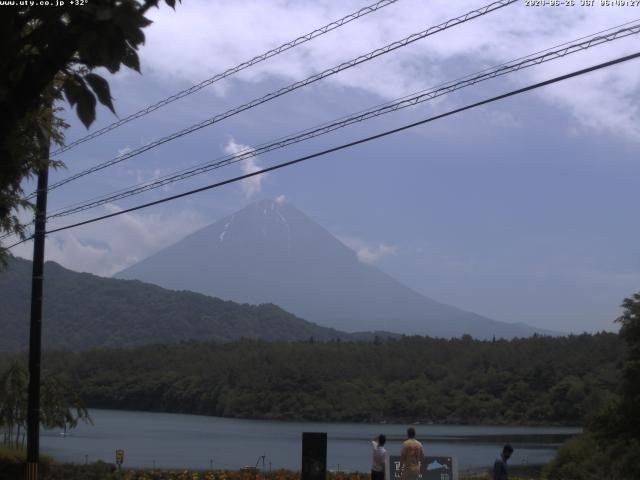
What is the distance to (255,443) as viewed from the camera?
55.2 metres

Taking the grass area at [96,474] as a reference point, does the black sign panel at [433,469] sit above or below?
above

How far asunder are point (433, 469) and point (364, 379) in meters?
76.9

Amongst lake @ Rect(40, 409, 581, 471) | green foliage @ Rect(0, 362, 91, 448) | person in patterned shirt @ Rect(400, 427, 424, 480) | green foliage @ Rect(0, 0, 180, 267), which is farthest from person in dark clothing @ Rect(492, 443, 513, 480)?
lake @ Rect(40, 409, 581, 471)

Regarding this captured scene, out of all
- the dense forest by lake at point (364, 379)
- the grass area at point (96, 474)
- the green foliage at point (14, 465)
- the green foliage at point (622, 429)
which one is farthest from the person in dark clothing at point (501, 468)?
the dense forest by lake at point (364, 379)

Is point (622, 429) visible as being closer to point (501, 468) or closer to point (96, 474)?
point (501, 468)

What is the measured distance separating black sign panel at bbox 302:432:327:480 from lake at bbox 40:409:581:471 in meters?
17.7

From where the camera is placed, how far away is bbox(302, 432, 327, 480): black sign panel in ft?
47.9

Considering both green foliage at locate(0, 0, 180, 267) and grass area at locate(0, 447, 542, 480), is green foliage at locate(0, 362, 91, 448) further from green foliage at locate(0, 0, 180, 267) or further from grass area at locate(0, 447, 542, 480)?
green foliage at locate(0, 0, 180, 267)

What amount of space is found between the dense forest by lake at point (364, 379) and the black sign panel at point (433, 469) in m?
55.0

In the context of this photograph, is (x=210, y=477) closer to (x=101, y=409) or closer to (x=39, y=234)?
(x=39, y=234)

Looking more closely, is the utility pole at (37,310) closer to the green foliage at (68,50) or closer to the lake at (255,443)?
the lake at (255,443)

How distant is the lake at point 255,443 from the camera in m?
40.6

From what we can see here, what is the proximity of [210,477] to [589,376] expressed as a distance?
5388 centimetres

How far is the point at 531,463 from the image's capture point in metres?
40.0
